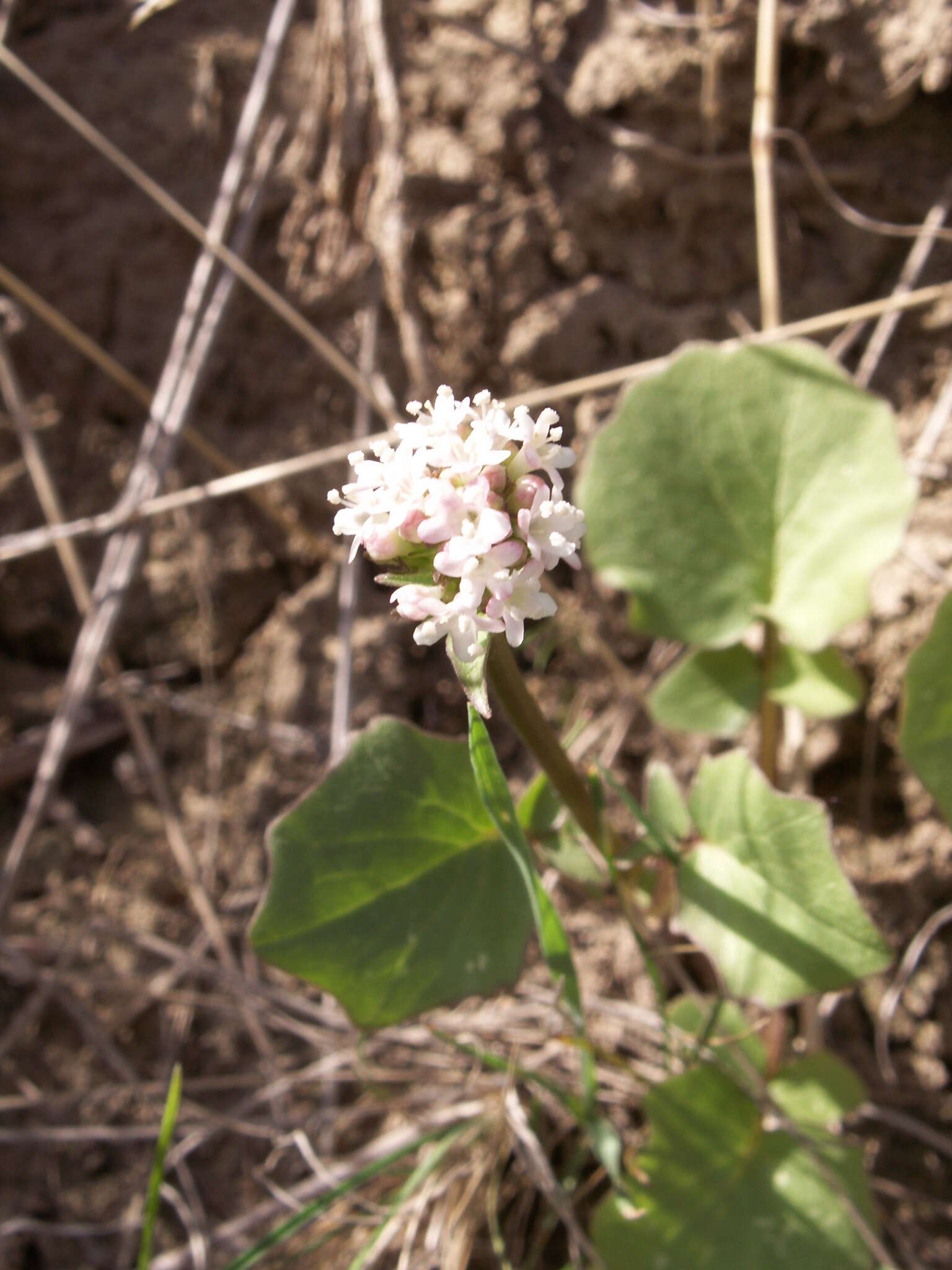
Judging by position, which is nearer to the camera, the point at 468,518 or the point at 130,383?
the point at 468,518

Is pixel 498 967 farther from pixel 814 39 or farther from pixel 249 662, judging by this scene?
pixel 814 39

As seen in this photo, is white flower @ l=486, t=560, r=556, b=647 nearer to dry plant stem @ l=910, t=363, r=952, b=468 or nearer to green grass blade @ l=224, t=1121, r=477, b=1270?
green grass blade @ l=224, t=1121, r=477, b=1270

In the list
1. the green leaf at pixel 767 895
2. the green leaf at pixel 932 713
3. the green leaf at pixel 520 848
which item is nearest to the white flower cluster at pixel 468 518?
the green leaf at pixel 520 848

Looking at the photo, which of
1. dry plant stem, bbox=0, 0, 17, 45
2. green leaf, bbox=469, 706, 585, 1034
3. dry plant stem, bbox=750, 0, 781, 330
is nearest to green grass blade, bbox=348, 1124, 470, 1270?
green leaf, bbox=469, 706, 585, 1034

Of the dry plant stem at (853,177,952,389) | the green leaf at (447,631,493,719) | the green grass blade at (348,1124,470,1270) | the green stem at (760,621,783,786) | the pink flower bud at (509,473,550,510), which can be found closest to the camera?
the green leaf at (447,631,493,719)

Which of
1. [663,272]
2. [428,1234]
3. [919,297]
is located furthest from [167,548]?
[919,297]

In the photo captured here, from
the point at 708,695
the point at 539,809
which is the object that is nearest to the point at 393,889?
the point at 539,809

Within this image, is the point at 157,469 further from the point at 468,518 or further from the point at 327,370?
the point at 468,518
